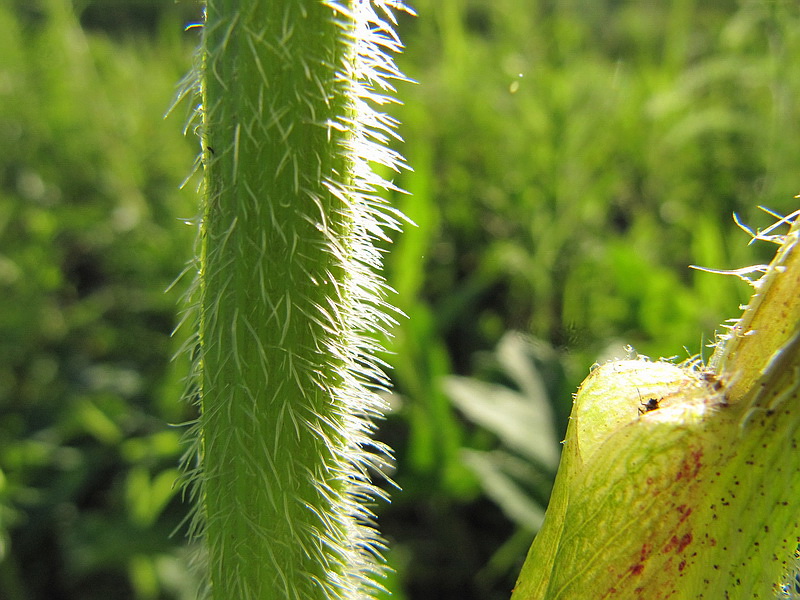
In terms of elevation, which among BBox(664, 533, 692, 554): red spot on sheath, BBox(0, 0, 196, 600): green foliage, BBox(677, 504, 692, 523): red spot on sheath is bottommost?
BBox(0, 0, 196, 600): green foliage

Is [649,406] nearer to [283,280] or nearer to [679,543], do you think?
[679,543]

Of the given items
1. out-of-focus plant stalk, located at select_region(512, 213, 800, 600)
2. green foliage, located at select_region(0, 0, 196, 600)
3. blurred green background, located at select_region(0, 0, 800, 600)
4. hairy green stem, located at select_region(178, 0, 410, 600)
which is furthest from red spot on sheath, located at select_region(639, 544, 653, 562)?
green foliage, located at select_region(0, 0, 196, 600)

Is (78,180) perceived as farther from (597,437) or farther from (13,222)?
(597,437)

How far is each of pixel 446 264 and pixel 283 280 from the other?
166 cm

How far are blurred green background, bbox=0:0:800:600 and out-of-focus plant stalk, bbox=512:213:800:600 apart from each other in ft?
2.83

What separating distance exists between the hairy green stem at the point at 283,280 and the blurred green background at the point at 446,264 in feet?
2.63

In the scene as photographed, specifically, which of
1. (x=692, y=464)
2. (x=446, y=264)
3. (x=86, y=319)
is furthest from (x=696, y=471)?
(x=86, y=319)

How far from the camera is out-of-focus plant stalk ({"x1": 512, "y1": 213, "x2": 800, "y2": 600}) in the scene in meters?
0.40

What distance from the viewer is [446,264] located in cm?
212

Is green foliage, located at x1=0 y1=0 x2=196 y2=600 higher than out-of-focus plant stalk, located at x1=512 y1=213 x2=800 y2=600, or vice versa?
out-of-focus plant stalk, located at x1=512 y1=213 x2=800 y2=600

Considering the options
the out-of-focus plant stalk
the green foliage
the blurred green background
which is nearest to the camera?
the out-of-focus plant stalk

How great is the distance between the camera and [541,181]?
1.88m

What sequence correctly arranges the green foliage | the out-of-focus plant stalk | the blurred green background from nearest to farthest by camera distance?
the out-of-focus plant stalk
the blurred green background
the green foliage

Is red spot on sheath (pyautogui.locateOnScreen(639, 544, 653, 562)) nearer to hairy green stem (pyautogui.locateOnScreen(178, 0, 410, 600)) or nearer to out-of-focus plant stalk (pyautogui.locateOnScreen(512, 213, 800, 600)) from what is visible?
out-of-focus plant stalk (pyautogui.locateOnScreen(512, 213, 800, 600))
